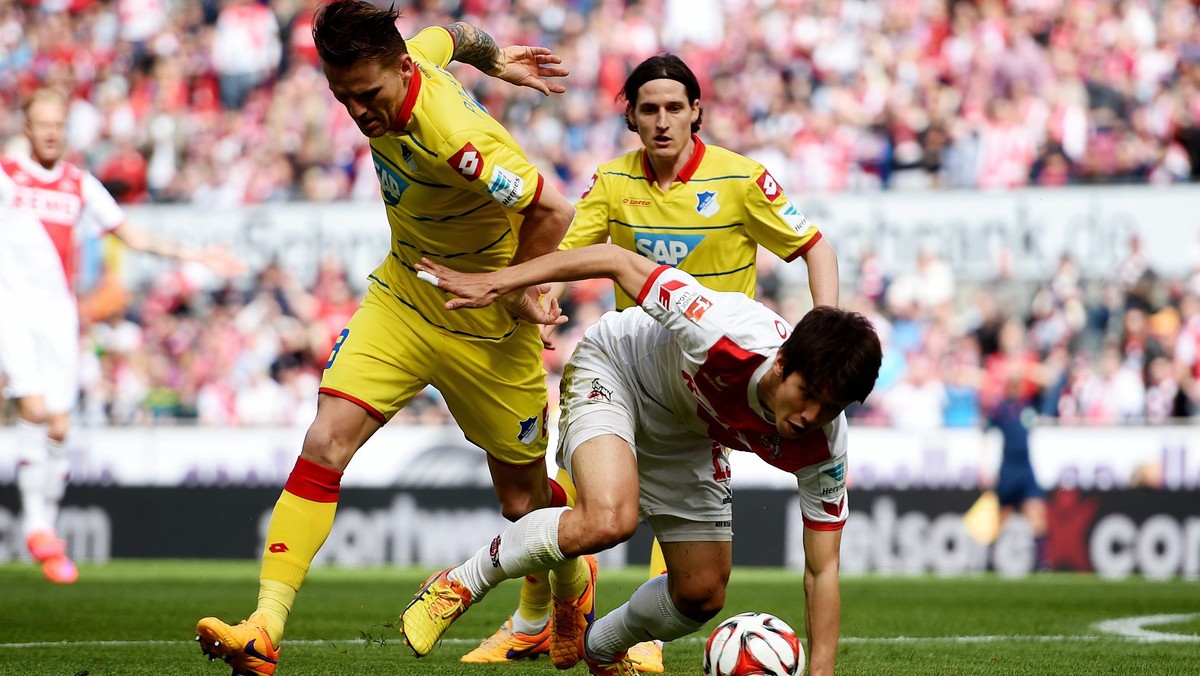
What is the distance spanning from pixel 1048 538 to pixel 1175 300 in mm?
3514

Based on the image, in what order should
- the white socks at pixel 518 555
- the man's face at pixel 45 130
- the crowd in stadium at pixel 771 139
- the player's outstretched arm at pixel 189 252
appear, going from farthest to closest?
1. the crowd in stadium at pixel 771 139
2. the man's face at pixel 45 130
3. the player's outstretched arm at pixel 189 252
4. the white socks at pixel 518 555

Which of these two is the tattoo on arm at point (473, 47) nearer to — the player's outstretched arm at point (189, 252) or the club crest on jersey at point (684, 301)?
the club crest on jersey at point (684, 301)

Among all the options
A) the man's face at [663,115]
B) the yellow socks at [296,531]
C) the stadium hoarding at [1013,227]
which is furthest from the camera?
the stadium hoarding at [1013,227]

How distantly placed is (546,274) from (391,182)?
1.03 m

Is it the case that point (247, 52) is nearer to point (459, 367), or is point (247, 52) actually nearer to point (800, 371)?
point (459, 367)

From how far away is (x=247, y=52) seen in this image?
70.5 ft

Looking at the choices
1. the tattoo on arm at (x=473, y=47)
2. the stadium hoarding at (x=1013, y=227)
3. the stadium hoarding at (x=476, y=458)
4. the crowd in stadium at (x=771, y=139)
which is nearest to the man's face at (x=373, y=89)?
the tattoo on arm at (x=473, y=47)

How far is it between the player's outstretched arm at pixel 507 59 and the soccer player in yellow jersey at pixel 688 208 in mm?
401

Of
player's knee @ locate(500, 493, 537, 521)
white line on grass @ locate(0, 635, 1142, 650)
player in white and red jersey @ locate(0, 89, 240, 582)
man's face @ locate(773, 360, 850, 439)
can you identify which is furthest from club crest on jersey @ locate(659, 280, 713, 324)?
player in white and red jersey @ locate(0, 89, 240, 582)

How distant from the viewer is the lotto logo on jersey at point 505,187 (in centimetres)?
545

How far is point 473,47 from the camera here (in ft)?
21.4

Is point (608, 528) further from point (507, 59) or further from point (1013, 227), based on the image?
point (1013, 227)

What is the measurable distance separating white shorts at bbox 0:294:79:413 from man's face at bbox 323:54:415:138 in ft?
16.7

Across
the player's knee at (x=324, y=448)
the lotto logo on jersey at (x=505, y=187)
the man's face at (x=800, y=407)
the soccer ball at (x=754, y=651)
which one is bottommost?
the soccer ball at (x=754, y=651)
